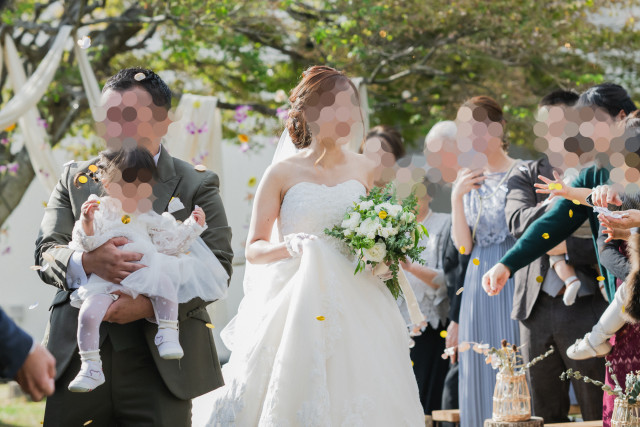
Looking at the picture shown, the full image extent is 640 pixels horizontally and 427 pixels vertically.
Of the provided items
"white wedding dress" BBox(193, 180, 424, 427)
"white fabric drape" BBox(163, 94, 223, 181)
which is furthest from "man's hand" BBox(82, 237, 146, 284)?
"white fabric drape" BBox(163, 94, 223, 181)

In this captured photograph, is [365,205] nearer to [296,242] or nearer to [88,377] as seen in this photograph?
[296,242]

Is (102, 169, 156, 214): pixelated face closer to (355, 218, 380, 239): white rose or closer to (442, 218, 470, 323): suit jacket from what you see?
(355, 218, 380, 239): white rose

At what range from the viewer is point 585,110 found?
370 cm

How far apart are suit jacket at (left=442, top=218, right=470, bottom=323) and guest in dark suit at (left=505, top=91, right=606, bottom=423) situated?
435 mm

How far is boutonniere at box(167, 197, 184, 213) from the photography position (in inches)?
107

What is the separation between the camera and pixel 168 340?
251 centimetres

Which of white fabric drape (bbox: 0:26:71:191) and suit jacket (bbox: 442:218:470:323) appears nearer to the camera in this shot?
suit jacket (bbox: 442:218:470:323)

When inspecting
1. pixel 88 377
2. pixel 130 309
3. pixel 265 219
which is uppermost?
pixel 265 219

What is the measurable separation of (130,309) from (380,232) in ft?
3.20

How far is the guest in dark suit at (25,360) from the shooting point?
6.11ft

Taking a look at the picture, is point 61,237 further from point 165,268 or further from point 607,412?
point 607,412

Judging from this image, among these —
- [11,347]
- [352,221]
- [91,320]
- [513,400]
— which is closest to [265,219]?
[352,221]

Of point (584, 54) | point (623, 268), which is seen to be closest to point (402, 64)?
point (584, 54)

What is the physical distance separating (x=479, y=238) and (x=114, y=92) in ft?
8.04
